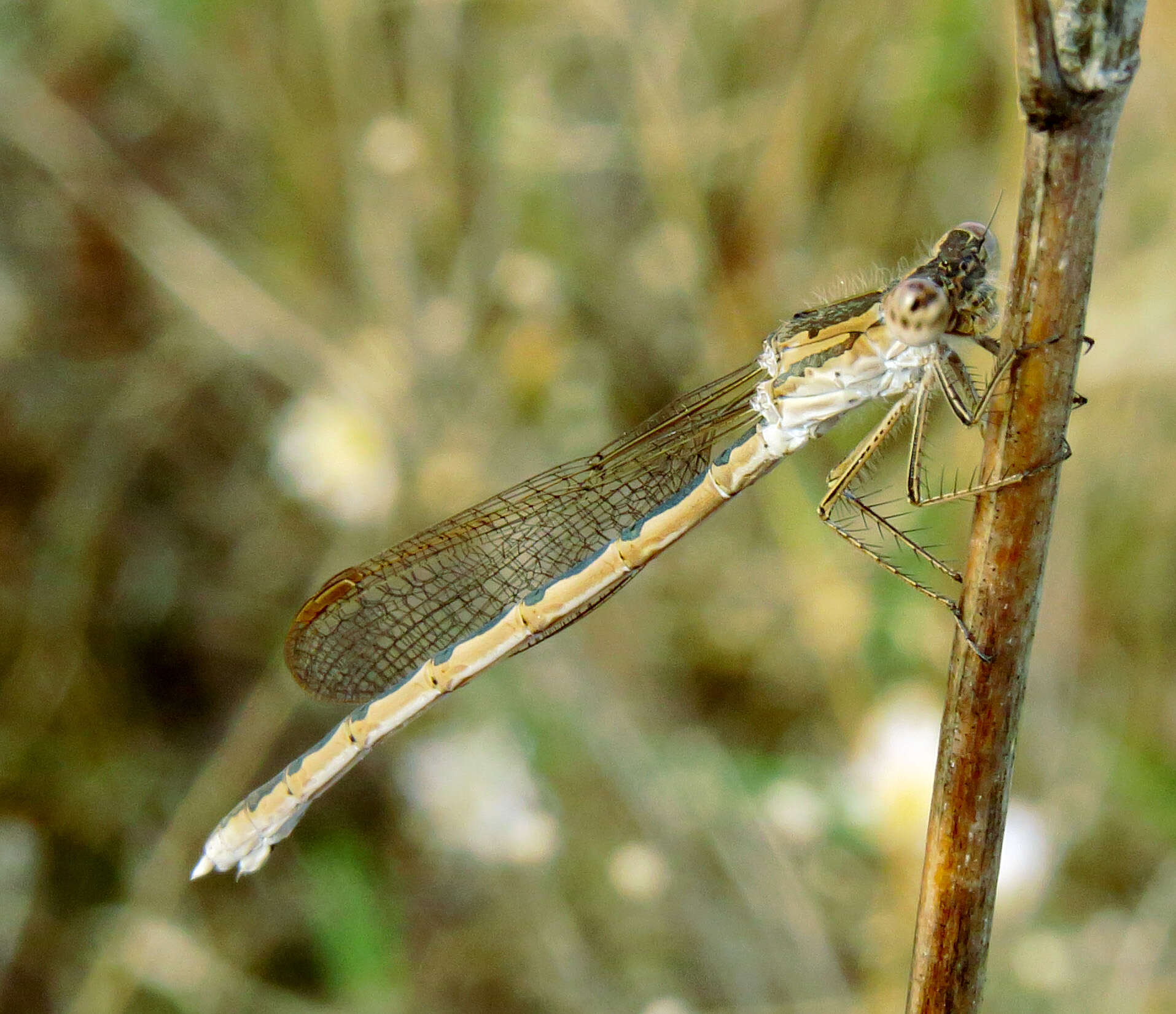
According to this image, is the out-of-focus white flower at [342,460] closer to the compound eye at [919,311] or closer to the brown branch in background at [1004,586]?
the compound eye at [919,311]

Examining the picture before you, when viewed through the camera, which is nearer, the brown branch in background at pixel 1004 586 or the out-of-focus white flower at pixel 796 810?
the brown branch in background at pixel 1004 586

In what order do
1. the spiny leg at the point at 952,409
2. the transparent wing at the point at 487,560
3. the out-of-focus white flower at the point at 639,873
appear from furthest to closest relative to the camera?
the out-of-focus white flower at the point at 639,873
the transparent wing at the point at 487,560
the spiny leg at the point at 952,409

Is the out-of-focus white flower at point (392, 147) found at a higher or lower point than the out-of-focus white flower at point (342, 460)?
higher

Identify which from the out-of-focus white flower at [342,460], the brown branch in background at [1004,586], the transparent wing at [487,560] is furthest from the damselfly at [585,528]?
the out-of-focus white flower at [342,460]

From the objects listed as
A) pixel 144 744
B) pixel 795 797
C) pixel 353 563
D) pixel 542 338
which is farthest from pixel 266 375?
pixel 795 797

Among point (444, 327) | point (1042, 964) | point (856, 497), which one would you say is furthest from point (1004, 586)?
point (444, 327)

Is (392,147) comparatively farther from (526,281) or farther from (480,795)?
(480,795)
